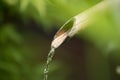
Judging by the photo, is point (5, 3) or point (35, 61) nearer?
point (5, 3)

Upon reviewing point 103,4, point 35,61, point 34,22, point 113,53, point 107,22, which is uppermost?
point 34,22

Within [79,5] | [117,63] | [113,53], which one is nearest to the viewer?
[79,5]

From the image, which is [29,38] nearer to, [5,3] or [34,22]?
[34,22]

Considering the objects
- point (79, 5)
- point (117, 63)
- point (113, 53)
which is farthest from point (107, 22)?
point (117, 63)

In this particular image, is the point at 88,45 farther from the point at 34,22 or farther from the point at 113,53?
the point at 34,22

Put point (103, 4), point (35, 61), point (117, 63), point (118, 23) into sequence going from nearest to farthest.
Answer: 1. point (103, 4)
2. point (118, 23)
3. point (117, 63)
4. point (35, 61)

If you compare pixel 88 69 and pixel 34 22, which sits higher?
pixel 34 22
